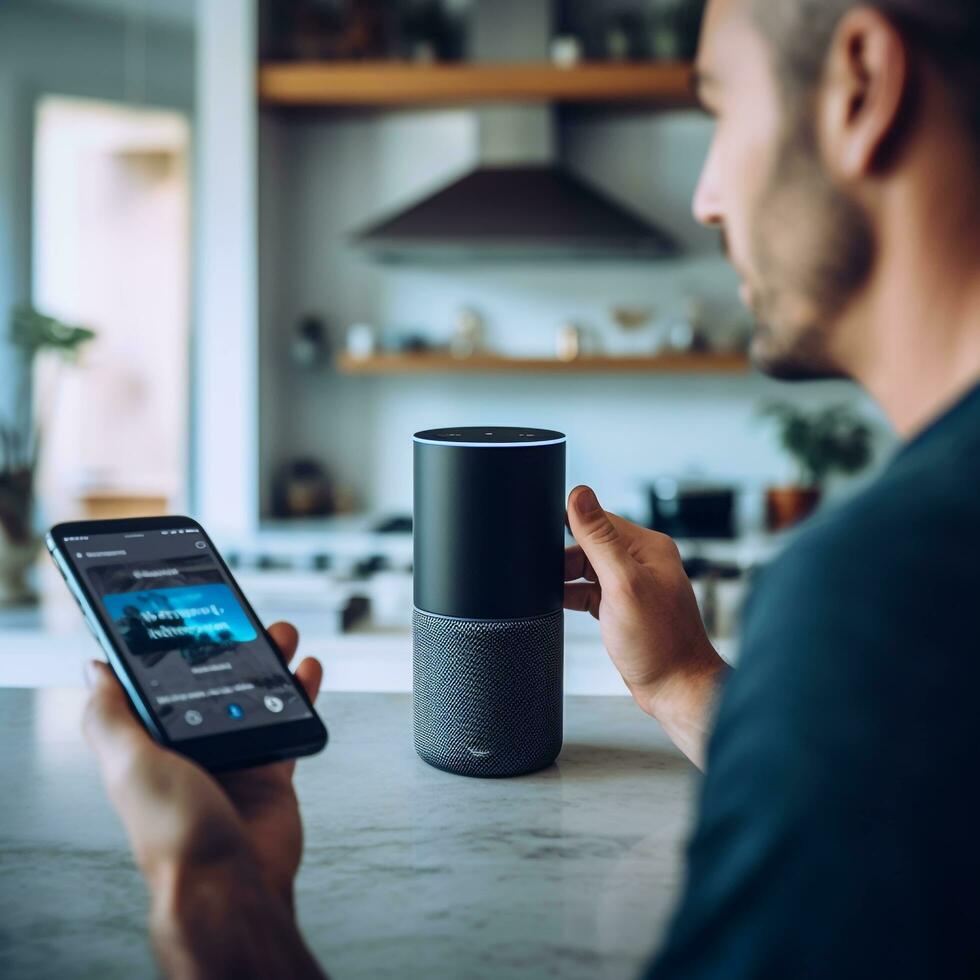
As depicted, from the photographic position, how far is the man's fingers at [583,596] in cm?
93

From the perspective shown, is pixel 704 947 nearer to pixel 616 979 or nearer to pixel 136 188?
pixel 616 979

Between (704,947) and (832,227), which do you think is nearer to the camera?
(704,947)

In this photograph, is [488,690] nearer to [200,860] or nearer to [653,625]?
[653,625]

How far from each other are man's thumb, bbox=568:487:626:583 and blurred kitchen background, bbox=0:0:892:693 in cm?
216

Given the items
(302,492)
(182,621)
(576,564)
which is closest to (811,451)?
(302,492)

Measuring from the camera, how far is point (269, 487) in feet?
11.7

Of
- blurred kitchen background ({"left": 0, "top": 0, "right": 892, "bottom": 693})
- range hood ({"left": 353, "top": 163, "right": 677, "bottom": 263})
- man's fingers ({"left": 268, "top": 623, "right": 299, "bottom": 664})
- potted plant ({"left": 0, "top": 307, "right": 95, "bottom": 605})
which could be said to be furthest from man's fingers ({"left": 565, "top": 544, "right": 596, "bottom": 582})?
range hood ({"left": 353, "top": 163, "right": 677, "bottom": 263})

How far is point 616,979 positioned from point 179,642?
0.32m

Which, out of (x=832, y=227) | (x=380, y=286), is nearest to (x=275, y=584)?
(x=380, y=286)

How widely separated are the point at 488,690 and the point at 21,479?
183 centimetres

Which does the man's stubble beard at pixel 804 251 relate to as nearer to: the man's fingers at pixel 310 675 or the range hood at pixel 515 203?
the man's fingers at pixel 310 675

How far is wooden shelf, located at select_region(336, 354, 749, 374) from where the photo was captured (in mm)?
3355

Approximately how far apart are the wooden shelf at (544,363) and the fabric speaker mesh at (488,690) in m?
2.62

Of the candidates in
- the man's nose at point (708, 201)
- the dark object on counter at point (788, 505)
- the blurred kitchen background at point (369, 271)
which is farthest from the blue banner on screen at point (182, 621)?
the dark object on counter at point (788, 505)
